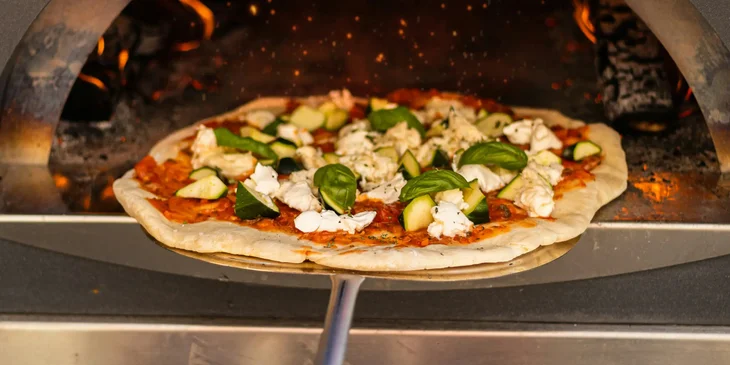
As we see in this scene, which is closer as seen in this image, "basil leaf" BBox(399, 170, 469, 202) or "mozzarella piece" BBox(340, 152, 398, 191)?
"basil leaf" BBox(399, 170, 469, 202)

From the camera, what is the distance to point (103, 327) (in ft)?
8.22

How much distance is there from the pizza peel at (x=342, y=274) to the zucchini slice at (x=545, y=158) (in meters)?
0.59

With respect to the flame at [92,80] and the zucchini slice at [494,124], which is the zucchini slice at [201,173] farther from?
the zucchini slice at [494,124]

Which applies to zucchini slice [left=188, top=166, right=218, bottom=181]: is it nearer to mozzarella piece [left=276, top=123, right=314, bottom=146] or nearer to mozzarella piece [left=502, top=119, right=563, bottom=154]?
mozzarella piece [left=276, top=123, right=314, bottom=146]

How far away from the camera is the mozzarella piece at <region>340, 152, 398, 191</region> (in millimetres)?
2562

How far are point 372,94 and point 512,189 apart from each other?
1.11 m

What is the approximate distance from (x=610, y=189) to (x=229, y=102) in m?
1.57

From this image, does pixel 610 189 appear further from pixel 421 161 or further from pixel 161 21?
pixel 161 21

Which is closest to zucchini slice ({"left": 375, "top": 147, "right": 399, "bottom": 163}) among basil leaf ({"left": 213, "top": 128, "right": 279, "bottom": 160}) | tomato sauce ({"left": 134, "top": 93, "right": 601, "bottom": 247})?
tomato sauce ({"left": 134, "top": 93, "right": 601, "bottom": 247})

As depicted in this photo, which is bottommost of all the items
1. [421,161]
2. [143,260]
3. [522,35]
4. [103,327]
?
[103,327]

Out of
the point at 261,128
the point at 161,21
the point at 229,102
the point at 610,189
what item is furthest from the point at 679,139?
the point at 161,21

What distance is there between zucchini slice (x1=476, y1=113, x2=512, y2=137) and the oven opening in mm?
290

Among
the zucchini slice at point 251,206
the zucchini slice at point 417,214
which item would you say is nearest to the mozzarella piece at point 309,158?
the zucchini slice at point 251,206

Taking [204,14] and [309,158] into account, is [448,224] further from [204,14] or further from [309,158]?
[204,14]
